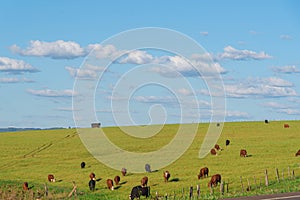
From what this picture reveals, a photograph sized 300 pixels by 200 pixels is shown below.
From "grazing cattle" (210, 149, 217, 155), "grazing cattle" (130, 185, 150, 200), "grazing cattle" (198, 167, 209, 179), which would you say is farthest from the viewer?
"grazing cattle" (210, 149, 217, 155)

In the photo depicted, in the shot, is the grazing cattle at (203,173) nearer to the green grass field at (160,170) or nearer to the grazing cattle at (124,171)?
the green grass field at (160,170)

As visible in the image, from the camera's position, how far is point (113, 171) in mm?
57094

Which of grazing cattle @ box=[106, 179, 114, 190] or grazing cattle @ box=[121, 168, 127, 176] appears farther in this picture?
grazing cattle @ box=[121, 168, 127, 176]

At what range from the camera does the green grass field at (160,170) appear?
43875 millimetres

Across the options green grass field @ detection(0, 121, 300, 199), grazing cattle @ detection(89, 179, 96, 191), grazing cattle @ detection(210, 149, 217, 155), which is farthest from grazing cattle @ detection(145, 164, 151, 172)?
grazing cattle @ detection(210, 149, 217, 155)

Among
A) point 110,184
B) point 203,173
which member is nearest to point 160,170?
point 203,173

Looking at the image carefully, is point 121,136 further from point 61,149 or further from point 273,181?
point 273,181

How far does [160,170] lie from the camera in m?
55.1

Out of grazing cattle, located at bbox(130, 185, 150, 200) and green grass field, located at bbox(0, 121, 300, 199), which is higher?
green grass field, located at bbox(0, 121, 300, 199)

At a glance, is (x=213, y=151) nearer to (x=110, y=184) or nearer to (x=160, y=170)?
(x=160, y=170)

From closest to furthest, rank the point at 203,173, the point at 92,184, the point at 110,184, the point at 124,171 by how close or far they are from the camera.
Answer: the point at 110,184 < the point at 92,184 < the point at 203,173 < the point at 124,171

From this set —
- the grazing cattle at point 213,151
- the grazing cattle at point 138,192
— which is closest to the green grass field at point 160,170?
the grazing cattle at point 213,151

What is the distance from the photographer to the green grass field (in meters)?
43.9

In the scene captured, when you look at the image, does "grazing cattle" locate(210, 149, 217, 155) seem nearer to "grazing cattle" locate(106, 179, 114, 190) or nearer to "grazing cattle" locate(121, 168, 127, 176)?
"grazing cattle" locate(121, 168, 127, 176)
